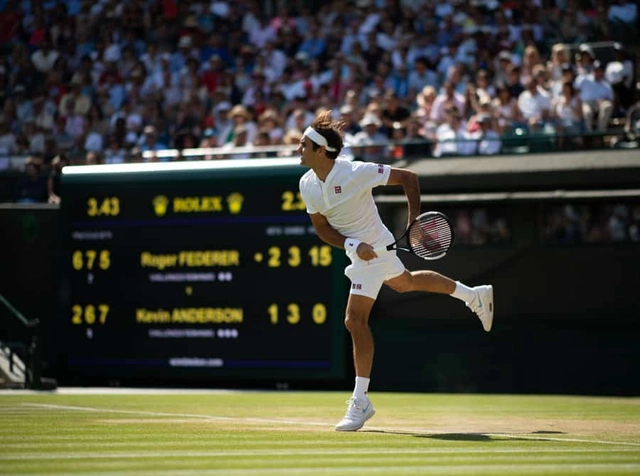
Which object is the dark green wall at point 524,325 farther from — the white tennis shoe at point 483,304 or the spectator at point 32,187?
the spectator at point 32,187

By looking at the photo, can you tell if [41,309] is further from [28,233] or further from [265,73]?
[265,73]

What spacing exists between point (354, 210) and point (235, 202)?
285 inches

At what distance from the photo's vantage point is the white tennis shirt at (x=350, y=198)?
9523mm

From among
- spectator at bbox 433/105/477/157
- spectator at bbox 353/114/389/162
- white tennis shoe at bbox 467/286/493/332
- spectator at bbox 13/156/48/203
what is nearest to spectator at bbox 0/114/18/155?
spectator at bbox 13/156/48/203

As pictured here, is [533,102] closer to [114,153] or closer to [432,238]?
[114,153]

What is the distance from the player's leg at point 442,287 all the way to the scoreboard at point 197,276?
5383 millimetres

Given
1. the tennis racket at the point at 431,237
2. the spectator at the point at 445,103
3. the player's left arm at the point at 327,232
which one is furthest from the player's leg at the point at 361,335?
the spectator at the point at 445,103

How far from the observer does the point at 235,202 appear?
16.7 m

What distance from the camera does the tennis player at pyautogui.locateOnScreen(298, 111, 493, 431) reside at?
949 centimetres

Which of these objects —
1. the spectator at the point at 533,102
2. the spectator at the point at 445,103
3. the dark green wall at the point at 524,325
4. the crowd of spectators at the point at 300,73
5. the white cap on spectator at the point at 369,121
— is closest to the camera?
the dark green wall at the point at 524,325

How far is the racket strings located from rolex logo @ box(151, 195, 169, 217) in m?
7.65

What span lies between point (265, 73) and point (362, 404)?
41.9ft

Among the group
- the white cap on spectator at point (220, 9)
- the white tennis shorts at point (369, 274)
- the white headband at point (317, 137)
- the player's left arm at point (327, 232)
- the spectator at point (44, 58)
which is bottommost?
the white tennis shorts at point (369, 274)

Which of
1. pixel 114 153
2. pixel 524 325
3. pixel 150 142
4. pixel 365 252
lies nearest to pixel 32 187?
pixel 114 153
